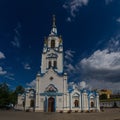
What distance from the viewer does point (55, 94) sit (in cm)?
4000

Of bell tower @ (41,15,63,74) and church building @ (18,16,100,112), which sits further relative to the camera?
bell tower @ (41,15,63,74)

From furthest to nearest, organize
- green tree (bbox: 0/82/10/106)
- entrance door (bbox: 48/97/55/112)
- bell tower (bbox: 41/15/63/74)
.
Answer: bell tower (bbox: 41/15/63/74) < green tree (bbox: 0/82/10/106) < entrance door (bbox: 48/97/55/112)

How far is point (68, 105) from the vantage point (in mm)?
39594

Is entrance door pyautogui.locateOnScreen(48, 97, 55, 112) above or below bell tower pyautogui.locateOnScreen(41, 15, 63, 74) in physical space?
below

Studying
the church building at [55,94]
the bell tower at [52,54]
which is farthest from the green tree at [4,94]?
the bell tower at [52,54]

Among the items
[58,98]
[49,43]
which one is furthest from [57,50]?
[58,98]

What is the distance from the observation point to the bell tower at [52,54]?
4441cm

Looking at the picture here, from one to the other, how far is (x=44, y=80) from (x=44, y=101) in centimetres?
519

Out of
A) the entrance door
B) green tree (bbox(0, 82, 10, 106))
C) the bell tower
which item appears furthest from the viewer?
the bell tower

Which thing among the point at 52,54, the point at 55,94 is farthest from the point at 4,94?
the point at 52,54

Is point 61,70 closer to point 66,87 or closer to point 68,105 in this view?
point 66,87

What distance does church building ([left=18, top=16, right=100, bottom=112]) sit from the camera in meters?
39.5

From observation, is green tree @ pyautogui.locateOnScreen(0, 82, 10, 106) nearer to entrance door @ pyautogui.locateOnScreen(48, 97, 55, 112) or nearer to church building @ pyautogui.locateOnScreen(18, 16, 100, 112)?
church building @ pyautogui.locateOnScreen(18, 16, 100, 112)

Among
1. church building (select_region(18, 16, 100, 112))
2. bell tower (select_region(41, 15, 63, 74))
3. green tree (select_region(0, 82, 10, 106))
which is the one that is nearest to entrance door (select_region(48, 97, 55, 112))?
church building (select_region(18, 16, 100, 112))
